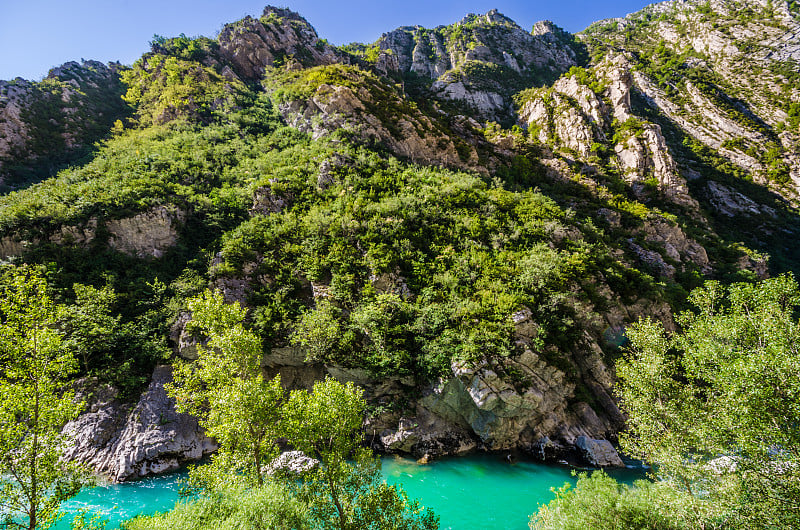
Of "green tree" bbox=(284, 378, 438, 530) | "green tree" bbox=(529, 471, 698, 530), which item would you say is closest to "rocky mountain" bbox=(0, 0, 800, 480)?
"green tree" bbox=(529, 471, 698, 530)

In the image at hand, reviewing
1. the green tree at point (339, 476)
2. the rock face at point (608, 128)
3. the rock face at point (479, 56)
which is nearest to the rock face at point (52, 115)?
the green tree at point (339, 476)

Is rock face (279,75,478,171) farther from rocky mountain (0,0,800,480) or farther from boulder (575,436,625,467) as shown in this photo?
boulder (575,436,625,467)

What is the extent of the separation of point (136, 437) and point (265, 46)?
78.4 m

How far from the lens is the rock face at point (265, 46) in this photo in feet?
208

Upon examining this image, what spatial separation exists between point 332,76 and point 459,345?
50.5 metres

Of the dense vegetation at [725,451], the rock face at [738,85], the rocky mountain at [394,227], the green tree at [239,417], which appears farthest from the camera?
the rock face at [738,85]

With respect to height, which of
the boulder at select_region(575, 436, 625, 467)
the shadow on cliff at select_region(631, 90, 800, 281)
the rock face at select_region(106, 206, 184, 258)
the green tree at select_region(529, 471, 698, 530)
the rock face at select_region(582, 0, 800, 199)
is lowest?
the boulder at select_region(575, 436, 625, 467)

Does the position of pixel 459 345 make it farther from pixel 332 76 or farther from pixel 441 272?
pixel 332 76

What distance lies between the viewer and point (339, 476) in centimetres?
1027

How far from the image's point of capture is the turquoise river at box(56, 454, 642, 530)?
50.0 ft

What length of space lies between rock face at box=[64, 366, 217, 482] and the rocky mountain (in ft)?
0.49

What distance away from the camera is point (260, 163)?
3838 centimetres

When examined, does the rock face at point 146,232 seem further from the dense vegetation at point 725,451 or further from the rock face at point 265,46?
the rock face at point 265,46

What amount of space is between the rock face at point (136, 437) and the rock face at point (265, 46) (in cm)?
6833
